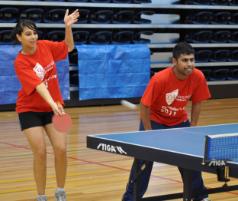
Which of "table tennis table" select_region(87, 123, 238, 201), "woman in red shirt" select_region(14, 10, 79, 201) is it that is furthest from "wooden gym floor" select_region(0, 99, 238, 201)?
"table tennis table" select_region(87, 123, 238, 201)

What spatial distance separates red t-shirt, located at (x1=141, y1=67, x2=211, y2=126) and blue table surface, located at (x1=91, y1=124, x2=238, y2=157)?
1.09 feet

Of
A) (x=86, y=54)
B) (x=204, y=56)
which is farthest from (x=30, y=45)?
(x=204, y=56)

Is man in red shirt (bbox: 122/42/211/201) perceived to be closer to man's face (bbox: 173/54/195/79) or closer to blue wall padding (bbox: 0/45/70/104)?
man's face (bbox: 173/54/195/79)

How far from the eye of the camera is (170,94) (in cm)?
502

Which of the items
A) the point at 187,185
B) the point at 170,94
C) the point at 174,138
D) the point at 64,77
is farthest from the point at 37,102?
the point at 64,77

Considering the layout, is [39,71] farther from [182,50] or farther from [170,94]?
[182,50]

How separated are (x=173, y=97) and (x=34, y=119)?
3.91 ft

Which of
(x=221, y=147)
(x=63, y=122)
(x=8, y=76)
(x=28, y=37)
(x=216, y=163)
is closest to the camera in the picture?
(x=216, y=163)

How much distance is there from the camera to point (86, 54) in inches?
513

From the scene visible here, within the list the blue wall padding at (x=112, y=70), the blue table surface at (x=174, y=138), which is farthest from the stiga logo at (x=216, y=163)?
the blue wall padding at (x=112, y=70)

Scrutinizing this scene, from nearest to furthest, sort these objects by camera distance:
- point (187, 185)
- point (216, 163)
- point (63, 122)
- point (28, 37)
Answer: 1. point (216, 163)
2. point (187, 185)
3. point (63, 122)
4. point (28, 37)

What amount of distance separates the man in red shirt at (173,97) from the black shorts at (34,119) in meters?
0.83

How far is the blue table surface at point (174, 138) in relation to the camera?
3855 millimetres

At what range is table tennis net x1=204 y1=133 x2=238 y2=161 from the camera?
3.40 m
